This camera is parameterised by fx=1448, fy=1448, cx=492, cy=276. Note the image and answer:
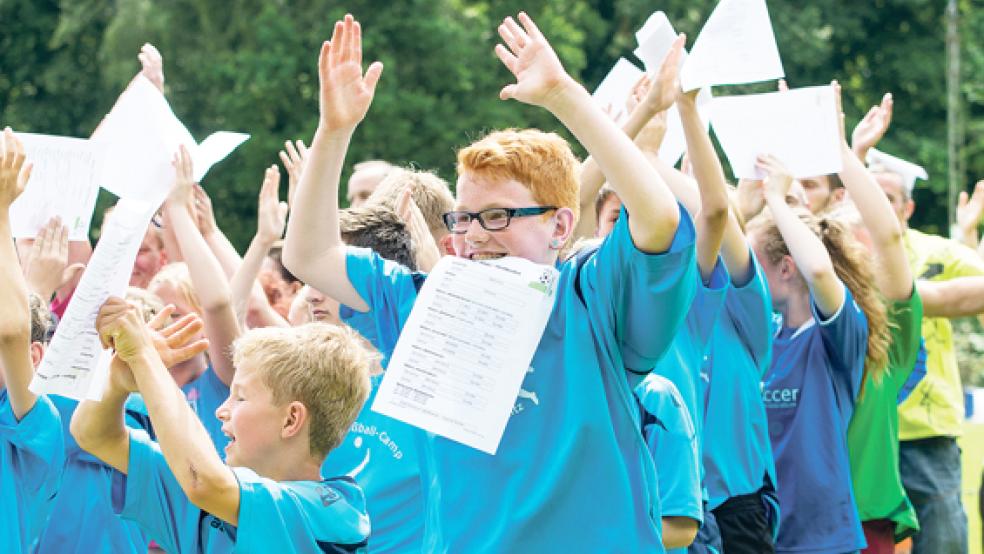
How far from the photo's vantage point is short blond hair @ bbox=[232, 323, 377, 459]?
367 centimetres

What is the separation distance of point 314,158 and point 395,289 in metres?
0.43

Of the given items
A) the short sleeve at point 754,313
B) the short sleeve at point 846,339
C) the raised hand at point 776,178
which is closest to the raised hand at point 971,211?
the short sleeve at point 846,339

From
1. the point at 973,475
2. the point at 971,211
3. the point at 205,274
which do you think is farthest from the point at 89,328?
the point at 973,475

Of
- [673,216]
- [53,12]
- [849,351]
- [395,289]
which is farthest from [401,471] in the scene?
[53,12]

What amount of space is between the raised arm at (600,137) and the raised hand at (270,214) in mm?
2537

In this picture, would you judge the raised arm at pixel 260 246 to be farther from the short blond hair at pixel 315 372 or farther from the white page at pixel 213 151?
the short blond hair at pixel 315 372

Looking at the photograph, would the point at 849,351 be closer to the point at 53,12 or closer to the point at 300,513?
the point at 300,513

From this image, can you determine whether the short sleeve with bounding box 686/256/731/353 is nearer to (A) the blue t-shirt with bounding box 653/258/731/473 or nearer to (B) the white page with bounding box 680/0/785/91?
(A) the blue t-shirt with bounding box 653/258/731/473

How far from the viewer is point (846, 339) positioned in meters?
5.57

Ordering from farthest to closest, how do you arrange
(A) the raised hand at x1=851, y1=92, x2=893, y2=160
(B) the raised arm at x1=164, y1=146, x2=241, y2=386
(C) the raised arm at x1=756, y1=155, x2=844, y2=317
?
(A) the raised hand at x1=851, y1=92, x2=893, y2=160
(C) the raised arm at x1=756, y1=155, x2=844, y2=317
(B) the raised arm at x1=164, y1=146, x2=241, y2=386

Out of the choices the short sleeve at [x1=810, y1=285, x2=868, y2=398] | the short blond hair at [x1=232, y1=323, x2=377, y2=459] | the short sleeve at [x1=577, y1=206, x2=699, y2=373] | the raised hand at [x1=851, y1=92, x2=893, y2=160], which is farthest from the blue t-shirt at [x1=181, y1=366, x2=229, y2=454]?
the raised hand at [x1=851, y1=92, x2=893, y2=160]

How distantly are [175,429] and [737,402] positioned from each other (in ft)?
8.22

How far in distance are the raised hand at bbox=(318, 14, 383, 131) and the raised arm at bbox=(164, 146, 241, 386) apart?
4.83 feet

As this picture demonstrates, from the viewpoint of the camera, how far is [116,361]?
3.47 meters
